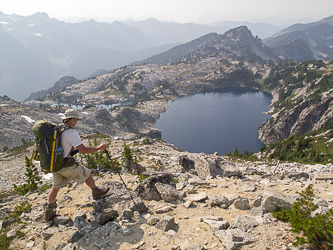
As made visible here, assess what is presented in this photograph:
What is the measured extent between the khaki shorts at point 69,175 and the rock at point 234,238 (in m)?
6.04

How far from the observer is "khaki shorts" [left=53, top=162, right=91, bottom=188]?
308 inches

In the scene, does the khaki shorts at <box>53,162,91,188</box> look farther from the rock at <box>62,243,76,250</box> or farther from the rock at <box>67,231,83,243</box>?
the rock at <box>62,243,76,250</box>

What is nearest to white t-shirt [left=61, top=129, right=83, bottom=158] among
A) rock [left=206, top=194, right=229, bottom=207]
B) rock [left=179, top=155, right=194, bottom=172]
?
rock [left=206, top=194, right=229, bottom=207]

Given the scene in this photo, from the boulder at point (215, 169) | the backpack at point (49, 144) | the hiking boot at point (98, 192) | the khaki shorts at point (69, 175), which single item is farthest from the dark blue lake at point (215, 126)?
the backpack at point (49, 144)

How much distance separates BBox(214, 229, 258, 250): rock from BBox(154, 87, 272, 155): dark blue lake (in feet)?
327

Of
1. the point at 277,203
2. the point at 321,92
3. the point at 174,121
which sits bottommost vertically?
the point at 174,121

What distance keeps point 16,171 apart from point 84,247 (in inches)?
1451

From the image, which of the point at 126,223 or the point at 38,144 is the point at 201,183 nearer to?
the point at 126,223

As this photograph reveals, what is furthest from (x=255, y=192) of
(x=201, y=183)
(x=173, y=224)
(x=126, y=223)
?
(x=126, y=223)

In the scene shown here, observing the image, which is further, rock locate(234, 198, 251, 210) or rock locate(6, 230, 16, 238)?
rock locate(234, 198, 251, 210)

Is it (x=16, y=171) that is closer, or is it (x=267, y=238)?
(x=267, y=238)

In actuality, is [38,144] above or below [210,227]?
above

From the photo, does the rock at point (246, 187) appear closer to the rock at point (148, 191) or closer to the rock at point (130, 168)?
the rock at point (148, 191)

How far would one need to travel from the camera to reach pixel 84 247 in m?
6.52
